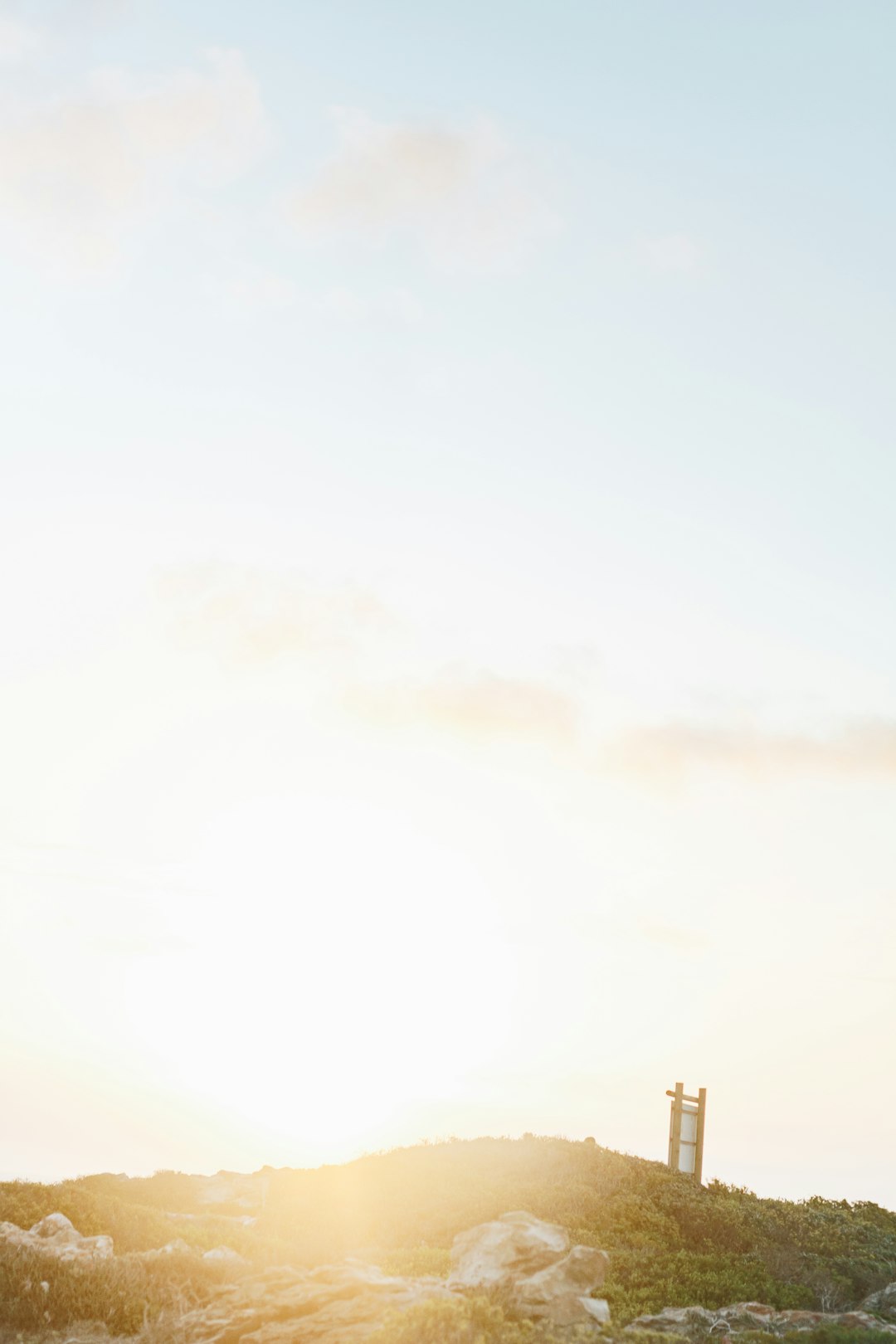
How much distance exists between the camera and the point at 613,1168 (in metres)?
32.9

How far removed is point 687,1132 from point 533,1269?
17.0 m

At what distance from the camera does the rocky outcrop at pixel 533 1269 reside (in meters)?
18.8

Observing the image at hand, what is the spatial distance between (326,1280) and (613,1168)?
16436 mm

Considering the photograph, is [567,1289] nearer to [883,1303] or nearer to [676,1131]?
[883,1303]

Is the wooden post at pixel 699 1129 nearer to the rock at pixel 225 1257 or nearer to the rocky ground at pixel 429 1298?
the rocky ground at pixel 429 1298

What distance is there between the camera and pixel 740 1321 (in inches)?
766

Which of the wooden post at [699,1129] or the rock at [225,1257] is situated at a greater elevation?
the wooden post at [699,1129]

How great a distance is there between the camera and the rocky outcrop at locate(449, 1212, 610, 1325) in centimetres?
1875

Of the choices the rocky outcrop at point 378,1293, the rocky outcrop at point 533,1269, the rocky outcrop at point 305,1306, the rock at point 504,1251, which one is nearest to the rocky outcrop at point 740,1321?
the rocky outcrop at point 533,1269

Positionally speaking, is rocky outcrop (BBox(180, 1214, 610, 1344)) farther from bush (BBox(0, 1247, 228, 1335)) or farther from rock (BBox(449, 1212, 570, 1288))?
bush (BBox(0, 1247, 228, 1335))

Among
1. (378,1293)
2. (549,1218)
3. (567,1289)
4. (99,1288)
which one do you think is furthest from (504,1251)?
(99,1288)

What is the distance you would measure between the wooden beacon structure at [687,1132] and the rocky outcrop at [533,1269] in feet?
47.2

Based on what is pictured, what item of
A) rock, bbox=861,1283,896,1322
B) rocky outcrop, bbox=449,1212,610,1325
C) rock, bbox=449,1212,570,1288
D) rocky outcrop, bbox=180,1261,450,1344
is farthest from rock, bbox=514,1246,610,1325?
rock, bbox=861,1283,896,1322

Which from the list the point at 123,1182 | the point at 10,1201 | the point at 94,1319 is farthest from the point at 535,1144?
the point at 94,1319
